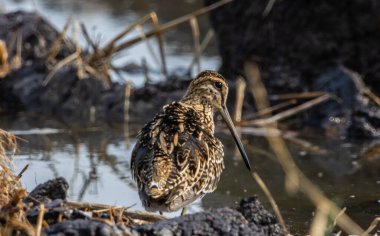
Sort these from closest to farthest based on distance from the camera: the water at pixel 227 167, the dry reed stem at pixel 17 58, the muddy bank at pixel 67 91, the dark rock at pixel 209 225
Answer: the dark rock at pixel 209 225, the water at pixel 227 167, the muddy bank at pixel 67 91, the dry reed stem at pixel 17 58

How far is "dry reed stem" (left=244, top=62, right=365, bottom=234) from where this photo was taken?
515 cm

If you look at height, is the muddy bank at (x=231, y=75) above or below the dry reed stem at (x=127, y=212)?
above

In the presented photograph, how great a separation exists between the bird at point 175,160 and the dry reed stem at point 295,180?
45 cm

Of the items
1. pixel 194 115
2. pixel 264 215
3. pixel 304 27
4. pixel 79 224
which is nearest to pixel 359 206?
pixel 194 115

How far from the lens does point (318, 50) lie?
9.72 meters

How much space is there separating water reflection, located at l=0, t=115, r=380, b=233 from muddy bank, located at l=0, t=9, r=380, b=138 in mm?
548

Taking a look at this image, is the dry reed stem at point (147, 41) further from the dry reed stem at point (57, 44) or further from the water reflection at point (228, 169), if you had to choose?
the water reflection at point (228, 169)

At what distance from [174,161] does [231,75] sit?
4.72 m

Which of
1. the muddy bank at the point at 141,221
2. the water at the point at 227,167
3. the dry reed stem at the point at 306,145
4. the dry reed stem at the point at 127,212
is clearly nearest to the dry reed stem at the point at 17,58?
the water at the point at 227,167

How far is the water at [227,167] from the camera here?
6.72 m

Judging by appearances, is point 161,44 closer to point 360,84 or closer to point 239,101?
point 239,101

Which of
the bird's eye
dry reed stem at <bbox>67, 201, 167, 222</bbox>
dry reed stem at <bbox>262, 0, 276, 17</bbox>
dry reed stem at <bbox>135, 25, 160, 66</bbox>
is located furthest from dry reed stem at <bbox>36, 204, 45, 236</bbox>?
dry reed stem at <bbox>262, 0, 276, 17</bbox>

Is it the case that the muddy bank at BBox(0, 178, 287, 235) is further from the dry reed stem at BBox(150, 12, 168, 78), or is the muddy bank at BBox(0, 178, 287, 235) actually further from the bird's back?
the dry reed stem at BBox(150, 12, 168, 78)

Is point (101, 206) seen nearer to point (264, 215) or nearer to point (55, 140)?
point (264, 215)
